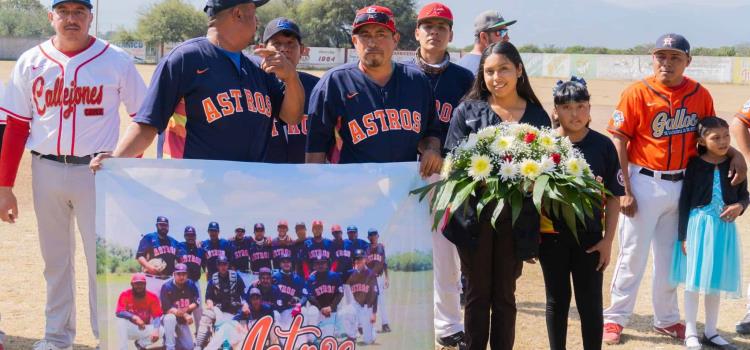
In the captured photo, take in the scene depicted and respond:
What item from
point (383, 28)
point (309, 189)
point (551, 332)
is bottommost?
point (551, 332)

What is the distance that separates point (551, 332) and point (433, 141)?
141 cm

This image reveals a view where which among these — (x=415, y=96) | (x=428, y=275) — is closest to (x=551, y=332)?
(x=428, y=275)

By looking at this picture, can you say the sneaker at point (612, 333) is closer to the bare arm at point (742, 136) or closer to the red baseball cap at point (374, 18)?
the bare arm at point (742, 136)

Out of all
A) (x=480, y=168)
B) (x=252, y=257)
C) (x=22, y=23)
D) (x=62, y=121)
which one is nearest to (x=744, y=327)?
(x=480, y=168)

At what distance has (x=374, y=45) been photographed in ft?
15.0

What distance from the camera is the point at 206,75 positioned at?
13.6 feet

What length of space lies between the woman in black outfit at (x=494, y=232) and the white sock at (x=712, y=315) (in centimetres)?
195

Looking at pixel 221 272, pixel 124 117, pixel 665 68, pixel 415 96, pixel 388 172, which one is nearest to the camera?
pixel 221 272

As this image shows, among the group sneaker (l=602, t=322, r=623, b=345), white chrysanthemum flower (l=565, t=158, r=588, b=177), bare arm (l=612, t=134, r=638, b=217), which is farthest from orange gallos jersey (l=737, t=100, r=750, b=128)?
white chrysanthemum flower (l=565, t=158, r=588, b=177)

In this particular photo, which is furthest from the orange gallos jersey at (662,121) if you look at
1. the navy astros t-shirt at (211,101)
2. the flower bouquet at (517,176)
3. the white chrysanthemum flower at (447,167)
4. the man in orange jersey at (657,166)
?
the navy astros t-shirt at (211,101)

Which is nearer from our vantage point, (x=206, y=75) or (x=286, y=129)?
(x=206, y=75)

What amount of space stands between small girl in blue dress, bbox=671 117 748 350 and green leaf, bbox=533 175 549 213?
81.5 inches

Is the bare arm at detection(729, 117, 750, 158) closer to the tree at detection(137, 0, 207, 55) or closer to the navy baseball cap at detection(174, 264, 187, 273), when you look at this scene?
the navy baseball cap at detection(174, 264, 187, 273)

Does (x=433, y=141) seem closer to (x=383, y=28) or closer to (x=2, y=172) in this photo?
(x=383, y=28)
